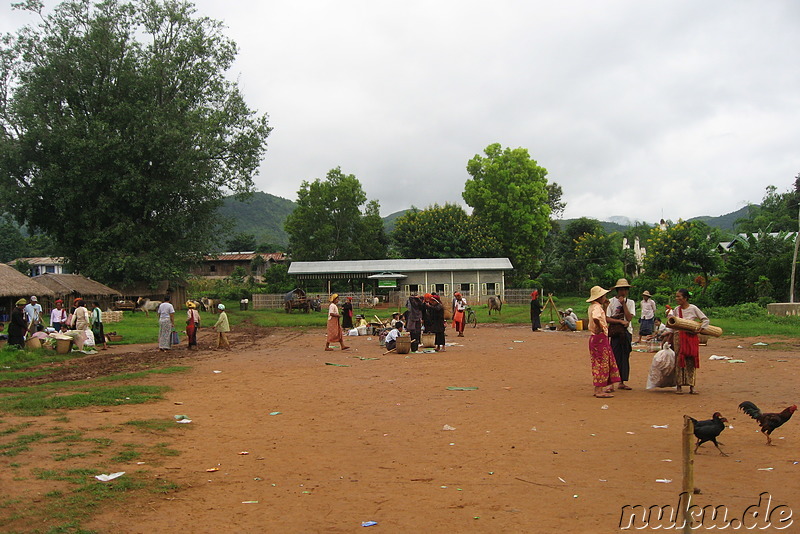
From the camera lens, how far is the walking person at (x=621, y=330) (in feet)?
38.3

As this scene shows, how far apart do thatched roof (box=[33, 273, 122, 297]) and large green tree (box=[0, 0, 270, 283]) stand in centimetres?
196

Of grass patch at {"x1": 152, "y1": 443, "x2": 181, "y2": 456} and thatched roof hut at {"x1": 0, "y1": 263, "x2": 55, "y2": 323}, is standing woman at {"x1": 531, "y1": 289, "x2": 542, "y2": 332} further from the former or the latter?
thatched roof hut at {"x1": 0, "y1": 263, "x2": 55, "y2": 323}

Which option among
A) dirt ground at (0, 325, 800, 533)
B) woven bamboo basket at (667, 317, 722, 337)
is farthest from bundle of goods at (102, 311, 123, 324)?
woven bamboo basket at (667, 317, 722, 337)

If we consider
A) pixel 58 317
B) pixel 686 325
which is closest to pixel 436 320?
pixel 686 325

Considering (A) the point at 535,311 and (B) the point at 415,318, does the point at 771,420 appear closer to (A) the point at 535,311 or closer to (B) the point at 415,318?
(B) the point at 415,318

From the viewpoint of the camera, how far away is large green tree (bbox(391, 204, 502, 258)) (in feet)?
188

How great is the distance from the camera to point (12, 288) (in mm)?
28234

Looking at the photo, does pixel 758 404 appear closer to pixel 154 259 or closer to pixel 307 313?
pixel 307 313

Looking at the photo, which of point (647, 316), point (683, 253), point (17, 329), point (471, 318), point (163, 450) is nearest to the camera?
point (163, 450)

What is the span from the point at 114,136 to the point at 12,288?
13929 mm

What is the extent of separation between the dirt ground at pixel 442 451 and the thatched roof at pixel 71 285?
2342 cm

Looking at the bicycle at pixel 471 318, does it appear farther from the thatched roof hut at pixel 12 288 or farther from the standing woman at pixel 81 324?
the thatched roof hut at pixel 12 288

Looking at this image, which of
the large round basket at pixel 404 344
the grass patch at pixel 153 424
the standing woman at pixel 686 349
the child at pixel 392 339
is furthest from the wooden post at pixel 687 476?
the child at pixel 392 339

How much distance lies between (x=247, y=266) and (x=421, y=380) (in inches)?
2344
